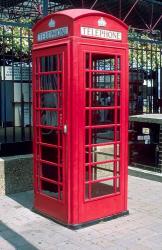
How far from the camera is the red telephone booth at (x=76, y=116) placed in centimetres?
443

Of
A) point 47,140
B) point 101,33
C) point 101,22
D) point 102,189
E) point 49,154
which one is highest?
point 101,22

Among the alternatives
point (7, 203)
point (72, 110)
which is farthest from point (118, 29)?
point (7, 203)

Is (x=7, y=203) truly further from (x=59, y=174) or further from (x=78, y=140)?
(x=78, y=140)

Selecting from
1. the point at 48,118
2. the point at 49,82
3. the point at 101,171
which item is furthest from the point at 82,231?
the point at 49,82

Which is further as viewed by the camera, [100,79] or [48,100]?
[100,79]

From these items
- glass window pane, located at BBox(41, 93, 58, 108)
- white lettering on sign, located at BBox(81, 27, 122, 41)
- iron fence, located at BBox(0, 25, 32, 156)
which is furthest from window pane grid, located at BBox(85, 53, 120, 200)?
iron fence, located at BBox(0, 25, 32, 156)

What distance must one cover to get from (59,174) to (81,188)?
13.5 inches

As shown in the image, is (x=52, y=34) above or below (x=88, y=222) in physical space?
above

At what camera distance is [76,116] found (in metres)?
4.46

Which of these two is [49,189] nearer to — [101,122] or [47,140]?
[47,140]

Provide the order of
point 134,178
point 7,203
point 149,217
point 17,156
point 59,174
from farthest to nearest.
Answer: point 134,178
point 17,156
point 7,203
point 149,217
point 59,174

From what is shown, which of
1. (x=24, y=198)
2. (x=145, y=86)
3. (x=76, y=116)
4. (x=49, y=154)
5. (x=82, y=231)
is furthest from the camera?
(x=145, y=86)

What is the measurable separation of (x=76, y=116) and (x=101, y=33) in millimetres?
1071

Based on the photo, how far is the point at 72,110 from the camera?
4.44 m
